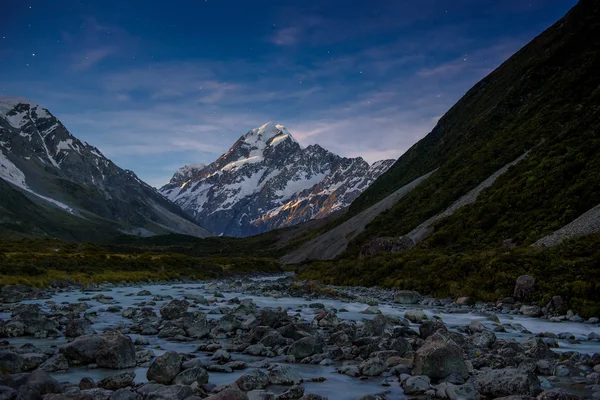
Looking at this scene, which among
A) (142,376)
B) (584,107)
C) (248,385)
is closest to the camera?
(248,385)

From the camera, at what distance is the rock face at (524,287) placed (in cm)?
2631

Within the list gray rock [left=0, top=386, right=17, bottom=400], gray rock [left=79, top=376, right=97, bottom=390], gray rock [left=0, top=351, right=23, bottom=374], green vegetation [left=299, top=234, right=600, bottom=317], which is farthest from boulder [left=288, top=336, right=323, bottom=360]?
green vegetation [left=299, top=234, right=600, bottom=317]

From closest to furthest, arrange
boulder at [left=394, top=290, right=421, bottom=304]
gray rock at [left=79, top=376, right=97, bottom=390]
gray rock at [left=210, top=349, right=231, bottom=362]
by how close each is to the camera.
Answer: gray rock at [left=79, top=376, right=97, bottom=390] → gray rock at [left=210, top=349, right=231, bottom=362] → boulder at [left=394, top=290, right=421, bottom=304]

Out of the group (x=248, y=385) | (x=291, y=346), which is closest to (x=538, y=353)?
(x=291, y=346)

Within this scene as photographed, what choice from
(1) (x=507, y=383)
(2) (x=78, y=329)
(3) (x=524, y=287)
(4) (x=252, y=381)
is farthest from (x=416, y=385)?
(3) (x=524, y=287)

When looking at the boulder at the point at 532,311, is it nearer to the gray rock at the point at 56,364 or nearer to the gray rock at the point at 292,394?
the gray rock at the point at 292,394

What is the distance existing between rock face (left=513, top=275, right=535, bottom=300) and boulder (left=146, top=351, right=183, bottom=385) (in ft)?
71.6

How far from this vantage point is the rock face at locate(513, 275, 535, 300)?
2631cm

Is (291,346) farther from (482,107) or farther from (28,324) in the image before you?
(482,107)

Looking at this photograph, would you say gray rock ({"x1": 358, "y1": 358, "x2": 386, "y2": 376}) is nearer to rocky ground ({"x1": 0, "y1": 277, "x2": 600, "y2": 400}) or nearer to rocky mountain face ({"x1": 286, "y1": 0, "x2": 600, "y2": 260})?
rocky ground ({"x1": 0, "y1": 277, "x2": 600, "y2": 400})

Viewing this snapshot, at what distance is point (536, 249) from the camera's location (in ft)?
100

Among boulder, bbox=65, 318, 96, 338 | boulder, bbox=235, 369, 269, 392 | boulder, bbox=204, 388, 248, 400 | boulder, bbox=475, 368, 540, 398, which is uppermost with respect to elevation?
boulder, bbox=475, 368, 540, 398

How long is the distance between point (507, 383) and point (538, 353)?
4.07 m

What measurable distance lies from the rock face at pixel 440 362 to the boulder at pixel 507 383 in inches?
39.0
